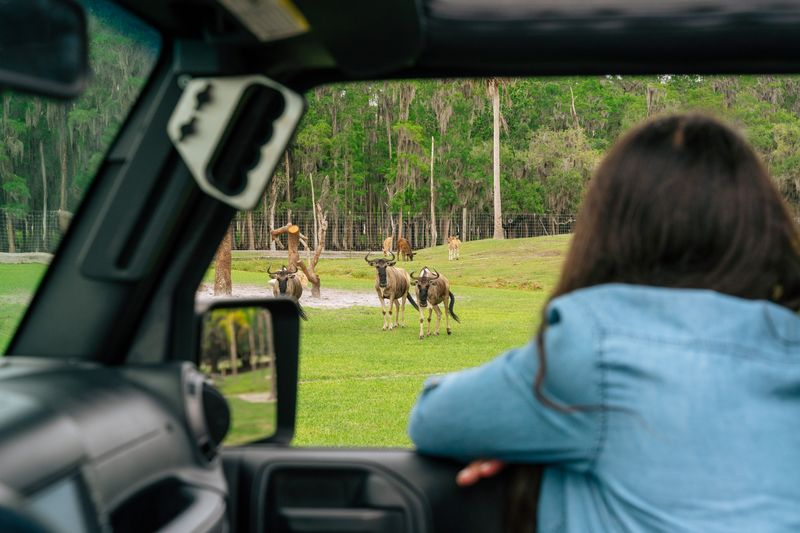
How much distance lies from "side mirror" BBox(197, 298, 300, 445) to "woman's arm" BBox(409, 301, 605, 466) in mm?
375

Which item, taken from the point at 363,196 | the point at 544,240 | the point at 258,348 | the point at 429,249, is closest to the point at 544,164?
the point at 544,240

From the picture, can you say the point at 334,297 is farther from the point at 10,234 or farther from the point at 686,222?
the point at 686,222

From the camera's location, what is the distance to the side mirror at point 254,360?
143 centimetres

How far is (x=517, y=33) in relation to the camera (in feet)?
3.93

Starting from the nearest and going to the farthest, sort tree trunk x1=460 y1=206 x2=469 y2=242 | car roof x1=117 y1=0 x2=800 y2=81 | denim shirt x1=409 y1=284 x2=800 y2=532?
denim shirt x1=409 y1=284 x2=800 y2=532
car roof x1=117 y1=0 x2=800 y2=81
tree trunk x1=460 y1=206 x2=469 y2=242

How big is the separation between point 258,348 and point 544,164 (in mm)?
11178

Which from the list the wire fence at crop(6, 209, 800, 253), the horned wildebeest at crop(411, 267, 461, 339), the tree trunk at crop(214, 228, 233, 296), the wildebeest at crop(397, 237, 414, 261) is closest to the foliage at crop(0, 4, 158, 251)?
the tree trunk at crop(214, 228, 233, 296)

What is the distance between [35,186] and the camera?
1.23m

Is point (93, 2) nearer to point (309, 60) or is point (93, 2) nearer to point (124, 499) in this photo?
point (309, 60)

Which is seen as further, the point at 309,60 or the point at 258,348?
the point at 258,348

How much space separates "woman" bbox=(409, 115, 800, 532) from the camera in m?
1.05

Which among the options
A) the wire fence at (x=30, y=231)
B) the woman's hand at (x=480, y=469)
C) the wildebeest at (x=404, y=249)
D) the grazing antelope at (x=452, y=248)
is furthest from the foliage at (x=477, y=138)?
the grazing antelope at (x=452, y=248)

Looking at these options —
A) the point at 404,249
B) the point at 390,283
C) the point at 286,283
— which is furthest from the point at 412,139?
the point at 404,249

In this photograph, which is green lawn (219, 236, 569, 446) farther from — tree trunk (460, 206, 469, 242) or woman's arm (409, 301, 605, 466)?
woman's arm (409, 301, 605, 466)
